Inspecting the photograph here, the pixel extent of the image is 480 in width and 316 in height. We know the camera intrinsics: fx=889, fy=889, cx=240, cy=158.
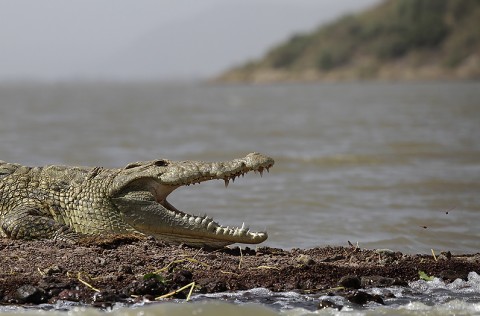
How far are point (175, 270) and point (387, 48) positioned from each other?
351 ft

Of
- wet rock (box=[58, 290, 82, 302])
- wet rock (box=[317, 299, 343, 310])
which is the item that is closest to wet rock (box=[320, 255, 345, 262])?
wet rock (box=[317, 299, 343, 310])

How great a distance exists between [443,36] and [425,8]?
1009 cm

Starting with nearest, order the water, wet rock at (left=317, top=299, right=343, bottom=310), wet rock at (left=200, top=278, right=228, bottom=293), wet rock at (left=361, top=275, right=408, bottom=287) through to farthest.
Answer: wet rock at (left=317, top=299, right=343, bottom=310) < wet rock at (left=200, top=278, right=228, bottom=293) < wet rock at (left=361, top=275, right=408, bottom=287) < the water

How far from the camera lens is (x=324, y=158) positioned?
19.3 meters

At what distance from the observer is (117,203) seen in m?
8.31

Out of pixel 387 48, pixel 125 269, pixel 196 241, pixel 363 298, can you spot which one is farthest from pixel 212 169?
A: pixel 387 48

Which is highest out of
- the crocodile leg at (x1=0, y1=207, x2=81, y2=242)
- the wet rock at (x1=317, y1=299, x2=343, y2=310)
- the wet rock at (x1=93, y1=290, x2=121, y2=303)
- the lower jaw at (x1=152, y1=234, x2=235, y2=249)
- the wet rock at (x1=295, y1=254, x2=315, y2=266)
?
the crocodile leg at (x1=0, y1=207, x2=81, y2=242)

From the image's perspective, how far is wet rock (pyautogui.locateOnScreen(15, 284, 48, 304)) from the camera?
6.48 metres

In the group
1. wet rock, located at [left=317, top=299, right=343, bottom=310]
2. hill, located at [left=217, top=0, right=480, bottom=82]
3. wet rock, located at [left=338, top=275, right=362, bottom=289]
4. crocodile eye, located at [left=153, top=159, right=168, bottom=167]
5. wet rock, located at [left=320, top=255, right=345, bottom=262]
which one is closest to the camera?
wet rock, located at [left=317, top=299, right=343, bottom=310]

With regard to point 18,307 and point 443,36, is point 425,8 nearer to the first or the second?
point 443,36

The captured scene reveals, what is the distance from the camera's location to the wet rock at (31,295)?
6.48m

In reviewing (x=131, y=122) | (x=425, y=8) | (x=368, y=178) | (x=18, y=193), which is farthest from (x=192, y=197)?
(x=425, y=8)

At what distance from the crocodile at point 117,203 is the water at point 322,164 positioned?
1749 mm

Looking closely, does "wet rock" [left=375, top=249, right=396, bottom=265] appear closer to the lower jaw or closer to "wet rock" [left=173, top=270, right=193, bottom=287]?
the lower jaw
